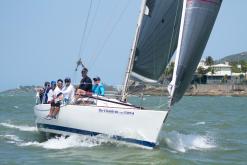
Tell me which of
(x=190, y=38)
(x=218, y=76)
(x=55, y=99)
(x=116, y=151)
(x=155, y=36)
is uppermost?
(x=218, y=76)

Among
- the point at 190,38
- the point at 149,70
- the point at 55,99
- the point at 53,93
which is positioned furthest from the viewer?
the point at 53,93

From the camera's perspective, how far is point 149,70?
17312mm

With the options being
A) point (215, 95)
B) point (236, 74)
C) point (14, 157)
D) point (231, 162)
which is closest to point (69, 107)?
point (14, 157)

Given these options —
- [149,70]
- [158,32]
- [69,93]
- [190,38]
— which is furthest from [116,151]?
[158,32]

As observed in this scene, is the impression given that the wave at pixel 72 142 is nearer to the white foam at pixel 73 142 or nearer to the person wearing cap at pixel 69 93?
the white foam at pixel 73 142

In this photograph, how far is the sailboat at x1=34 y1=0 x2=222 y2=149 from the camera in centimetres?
1507

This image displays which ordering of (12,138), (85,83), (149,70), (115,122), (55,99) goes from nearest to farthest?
(115,122) < (55,99) < (85,83) < (149,70) < (12,138)

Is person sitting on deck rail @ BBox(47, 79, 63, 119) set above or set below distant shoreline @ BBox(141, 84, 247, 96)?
below

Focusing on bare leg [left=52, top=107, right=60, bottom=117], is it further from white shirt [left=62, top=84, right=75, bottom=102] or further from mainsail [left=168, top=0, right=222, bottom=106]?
mainsail [left=168, top=0, right=222, bottom=106]

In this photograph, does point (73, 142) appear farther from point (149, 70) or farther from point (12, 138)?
point (12, 138)

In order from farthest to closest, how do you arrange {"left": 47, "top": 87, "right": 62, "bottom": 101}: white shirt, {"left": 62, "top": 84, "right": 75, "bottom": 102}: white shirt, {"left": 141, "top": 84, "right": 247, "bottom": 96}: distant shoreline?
{"left": 141, "top": 84, "right": 247, "bottom": 96}: distant shoreline < {"left": 47, "top": 87, "right": 62, "bottom": 101}: white shirt < {"left": 62, "top": 84, "right": 75, "bottom": 102}: white shirt

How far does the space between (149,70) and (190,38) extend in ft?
8.58

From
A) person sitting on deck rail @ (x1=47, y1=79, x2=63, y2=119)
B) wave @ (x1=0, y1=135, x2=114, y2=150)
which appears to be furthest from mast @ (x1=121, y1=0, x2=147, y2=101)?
person sitting on deck rail @ (x1=47, y1=79, x2=63, y2=119)

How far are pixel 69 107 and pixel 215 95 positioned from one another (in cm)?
10279
